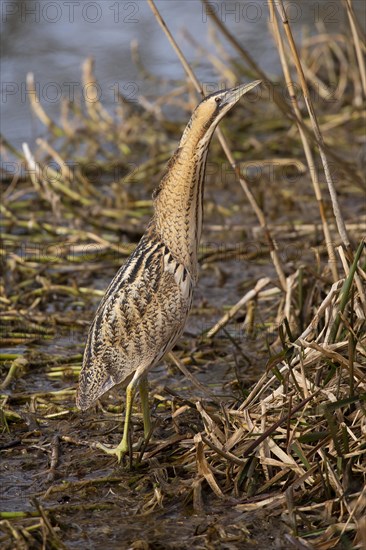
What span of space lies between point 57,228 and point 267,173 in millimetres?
1703

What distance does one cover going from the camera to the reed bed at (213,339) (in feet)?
11.3

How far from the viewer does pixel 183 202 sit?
402 cm

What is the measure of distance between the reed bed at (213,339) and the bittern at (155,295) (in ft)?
0.65

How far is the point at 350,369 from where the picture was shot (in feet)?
11.5

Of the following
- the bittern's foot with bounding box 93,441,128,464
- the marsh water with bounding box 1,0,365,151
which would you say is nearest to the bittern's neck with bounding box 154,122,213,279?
the bittern's foot with bounding box 93,441,128,464

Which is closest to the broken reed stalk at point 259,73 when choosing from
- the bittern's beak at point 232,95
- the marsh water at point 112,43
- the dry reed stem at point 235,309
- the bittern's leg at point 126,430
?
the bittern's beak at point 232,95

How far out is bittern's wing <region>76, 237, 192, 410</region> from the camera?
396 cm

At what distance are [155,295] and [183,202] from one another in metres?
0.36

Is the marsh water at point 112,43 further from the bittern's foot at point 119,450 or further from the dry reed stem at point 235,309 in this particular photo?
the bittern's foot at point 119,450

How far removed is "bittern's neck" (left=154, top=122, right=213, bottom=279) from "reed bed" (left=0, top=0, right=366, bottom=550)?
1.33 ft

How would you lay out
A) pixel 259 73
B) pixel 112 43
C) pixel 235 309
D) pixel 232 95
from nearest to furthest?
pixel 259 73 < pixel 232 95 < pixel 235 309 < pixel 112 43

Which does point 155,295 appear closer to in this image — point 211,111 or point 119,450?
point 119,450

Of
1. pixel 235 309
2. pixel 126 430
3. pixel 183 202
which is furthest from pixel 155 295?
pixel 235 309

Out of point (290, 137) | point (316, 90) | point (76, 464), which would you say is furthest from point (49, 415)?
point (316, 90)
